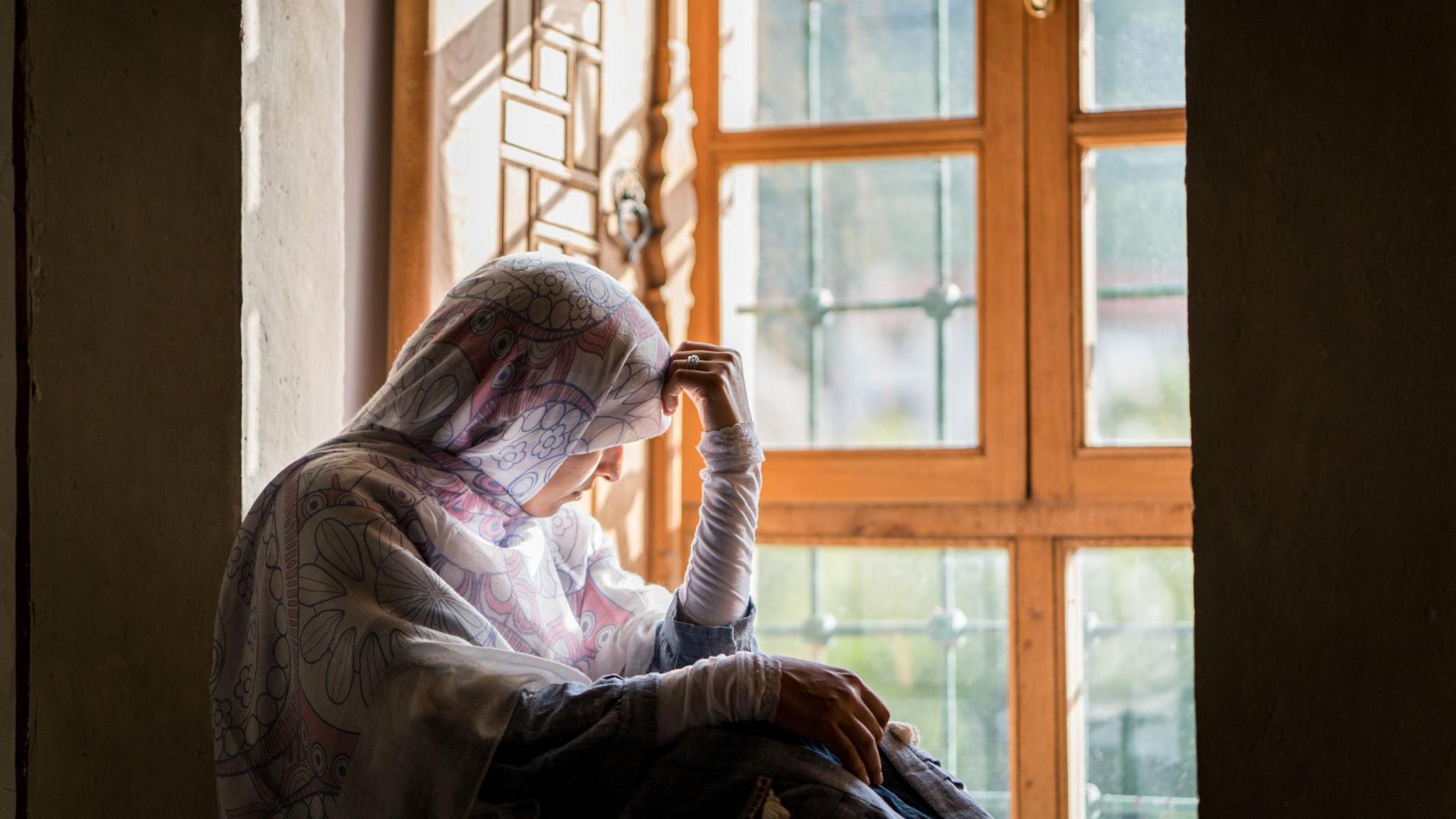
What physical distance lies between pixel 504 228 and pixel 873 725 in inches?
39.3

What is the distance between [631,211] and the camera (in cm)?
231

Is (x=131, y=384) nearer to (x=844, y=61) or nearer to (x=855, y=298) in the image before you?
(x=855, y=298)

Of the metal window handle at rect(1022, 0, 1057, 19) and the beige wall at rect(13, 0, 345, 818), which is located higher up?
the metal window handle at rect(1022, 0, 1057, 19)

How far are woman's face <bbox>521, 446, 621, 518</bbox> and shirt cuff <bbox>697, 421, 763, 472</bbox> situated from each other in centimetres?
12

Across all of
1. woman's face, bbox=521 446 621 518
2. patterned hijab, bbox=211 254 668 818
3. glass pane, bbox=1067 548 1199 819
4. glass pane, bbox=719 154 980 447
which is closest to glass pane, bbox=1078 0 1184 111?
glass pane, bbox=719 154 980 447

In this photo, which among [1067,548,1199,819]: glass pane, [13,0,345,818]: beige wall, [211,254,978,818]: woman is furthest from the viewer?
[1067,548,1199,819]: glass pane

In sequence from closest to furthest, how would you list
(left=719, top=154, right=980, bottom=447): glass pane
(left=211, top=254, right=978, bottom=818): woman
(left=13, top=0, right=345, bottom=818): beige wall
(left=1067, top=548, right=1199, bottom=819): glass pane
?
1. (left=211, top=254, right=978, bottom=818): woman
2. (left=13, top=0, right=345, bottom=818): beige wall
3. (left=1067, top=548, right=1199, bottom=819): glass pane
4. (left=719, top=154, right=980, bottom=447): glass pane

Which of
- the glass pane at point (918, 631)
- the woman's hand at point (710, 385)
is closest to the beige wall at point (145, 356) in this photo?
the woman's hand at point (710, 385)

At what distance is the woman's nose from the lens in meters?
1.78

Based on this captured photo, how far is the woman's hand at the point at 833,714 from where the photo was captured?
54.4 inches

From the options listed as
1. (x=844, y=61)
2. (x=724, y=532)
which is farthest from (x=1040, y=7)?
(x=724, y=532)

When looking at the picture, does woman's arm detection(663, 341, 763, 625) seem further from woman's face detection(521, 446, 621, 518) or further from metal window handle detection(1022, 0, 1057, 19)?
metal window handle detection(1022, 0, 1057, 19)

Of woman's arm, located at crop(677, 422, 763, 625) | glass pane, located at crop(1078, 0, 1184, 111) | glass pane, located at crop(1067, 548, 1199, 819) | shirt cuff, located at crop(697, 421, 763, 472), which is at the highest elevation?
glass pane, located at crop(1078, 0, 1184, 111)

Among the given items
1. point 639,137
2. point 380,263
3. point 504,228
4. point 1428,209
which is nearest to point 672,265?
point 639,137
